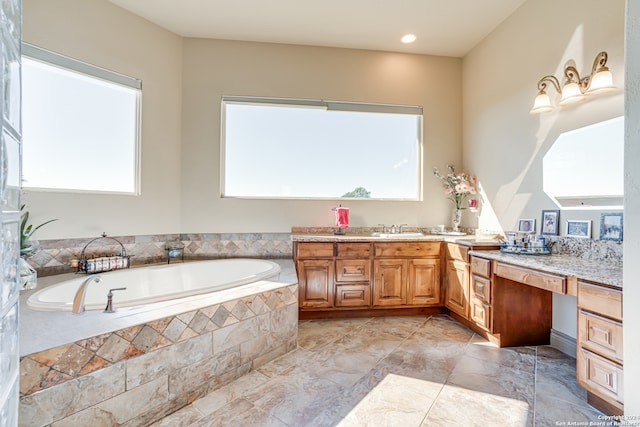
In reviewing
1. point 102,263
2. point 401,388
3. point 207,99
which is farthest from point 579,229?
point 102,263

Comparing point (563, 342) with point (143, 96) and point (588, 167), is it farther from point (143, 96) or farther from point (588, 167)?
point (143, 96)

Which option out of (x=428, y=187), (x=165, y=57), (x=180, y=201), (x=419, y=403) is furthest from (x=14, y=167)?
(x=428, y=187)

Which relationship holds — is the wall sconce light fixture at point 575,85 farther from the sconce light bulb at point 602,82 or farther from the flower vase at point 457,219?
the flower vase at point 457,219

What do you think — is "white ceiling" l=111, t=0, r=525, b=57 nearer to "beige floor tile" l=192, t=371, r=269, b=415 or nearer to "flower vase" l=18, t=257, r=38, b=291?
"flower vase" l=18, t=257, r=38, b=291

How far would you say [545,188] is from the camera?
2.53 m

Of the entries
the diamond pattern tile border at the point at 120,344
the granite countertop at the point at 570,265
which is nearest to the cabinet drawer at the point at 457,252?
the granite countertop at the point at 570,265

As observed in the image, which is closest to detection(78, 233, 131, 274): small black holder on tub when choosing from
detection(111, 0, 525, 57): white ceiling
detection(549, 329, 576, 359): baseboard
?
detection(111, 0, 525, 57): white ceiling

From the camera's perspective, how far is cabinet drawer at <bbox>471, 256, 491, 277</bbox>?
8.02 ft


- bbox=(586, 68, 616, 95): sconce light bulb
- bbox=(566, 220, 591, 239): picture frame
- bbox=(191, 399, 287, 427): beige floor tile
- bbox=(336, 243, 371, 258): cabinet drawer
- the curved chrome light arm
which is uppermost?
the curved chrome light arm

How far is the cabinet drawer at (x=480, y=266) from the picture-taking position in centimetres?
244

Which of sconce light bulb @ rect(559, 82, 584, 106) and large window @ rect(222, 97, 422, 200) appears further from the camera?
large window @ rect(222, 97, 422, 200)

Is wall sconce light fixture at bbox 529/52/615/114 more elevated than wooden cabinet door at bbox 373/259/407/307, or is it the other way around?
wall sconce light fixture at bbox 529/52/615/114

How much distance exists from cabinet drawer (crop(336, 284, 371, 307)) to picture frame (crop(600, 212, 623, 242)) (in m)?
1.86

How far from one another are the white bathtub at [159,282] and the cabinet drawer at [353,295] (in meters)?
0.74
